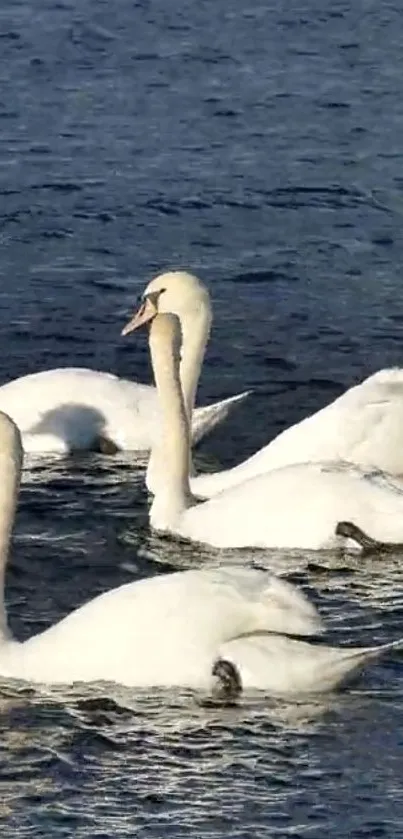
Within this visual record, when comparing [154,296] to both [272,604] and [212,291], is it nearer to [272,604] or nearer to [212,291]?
[212,291]

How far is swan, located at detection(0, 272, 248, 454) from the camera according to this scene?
14.9m

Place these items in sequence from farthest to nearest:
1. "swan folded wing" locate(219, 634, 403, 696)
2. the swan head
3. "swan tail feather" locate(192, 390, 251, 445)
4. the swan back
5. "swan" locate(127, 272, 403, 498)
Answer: the swan head < "swan tail feather" locate(192, 390, 251, 445) < "swan" locate(127, 272, 403, 498) < the swan back < "swan folded wing" locate(219, 634, 403, 696)

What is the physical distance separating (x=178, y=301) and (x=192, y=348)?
299 mm

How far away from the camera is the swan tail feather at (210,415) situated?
14828 mm

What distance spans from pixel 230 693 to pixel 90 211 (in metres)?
9.06

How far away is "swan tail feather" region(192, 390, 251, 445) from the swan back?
132 inches

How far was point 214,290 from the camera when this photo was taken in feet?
57.8

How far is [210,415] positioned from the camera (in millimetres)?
14875

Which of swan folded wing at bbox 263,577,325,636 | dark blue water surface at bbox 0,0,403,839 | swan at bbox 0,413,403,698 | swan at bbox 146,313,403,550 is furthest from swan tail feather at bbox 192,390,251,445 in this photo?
swan folded wing at bbox 263,577,325,636

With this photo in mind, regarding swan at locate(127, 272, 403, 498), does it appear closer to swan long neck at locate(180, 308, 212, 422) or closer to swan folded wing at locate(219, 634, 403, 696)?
swan long neck at locate(180, 308, 212, 422)

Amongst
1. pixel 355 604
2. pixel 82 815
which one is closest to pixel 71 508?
pixel 355 604

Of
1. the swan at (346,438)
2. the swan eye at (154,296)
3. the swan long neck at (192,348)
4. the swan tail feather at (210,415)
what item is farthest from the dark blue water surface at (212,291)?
the swan eye at (154,296)

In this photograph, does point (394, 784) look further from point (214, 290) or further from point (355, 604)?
point (214, 290)

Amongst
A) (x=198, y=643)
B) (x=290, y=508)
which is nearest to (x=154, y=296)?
(x=290, y=508)
